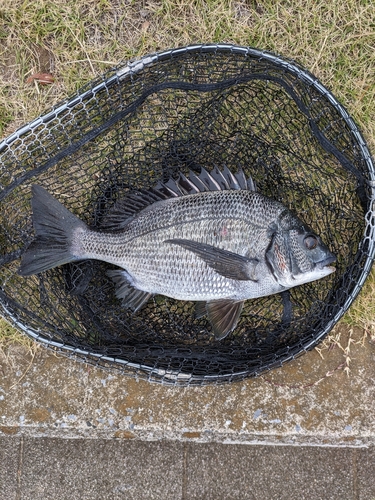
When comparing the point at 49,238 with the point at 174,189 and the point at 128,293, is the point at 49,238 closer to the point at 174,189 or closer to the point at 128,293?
the point at 128,293

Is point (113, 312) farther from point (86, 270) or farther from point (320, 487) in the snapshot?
point (320, 487)

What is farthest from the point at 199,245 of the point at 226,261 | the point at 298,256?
the point at 298,256

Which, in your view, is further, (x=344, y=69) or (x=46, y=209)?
(x=344, y=69)

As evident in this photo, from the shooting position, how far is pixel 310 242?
234 cm

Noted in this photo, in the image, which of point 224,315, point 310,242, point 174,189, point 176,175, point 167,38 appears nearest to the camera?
point 310,242

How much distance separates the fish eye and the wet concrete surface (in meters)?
0.72

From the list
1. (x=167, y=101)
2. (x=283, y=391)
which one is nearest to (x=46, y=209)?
(x=167, y=101)

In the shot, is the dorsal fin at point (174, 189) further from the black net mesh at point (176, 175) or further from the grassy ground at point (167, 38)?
the grassy ground at point (167, 38)

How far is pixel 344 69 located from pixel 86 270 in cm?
186

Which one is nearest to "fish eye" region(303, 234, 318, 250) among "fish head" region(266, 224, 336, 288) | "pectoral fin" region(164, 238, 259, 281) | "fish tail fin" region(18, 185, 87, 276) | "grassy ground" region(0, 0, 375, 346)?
"fish head" region(266, 224, 336, 288)

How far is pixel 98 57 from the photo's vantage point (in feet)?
9.41

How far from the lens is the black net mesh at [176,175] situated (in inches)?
101

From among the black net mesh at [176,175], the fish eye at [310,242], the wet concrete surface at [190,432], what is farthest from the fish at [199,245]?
the wet concrete surface at [190,432]

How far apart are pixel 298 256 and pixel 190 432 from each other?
1.19 m
